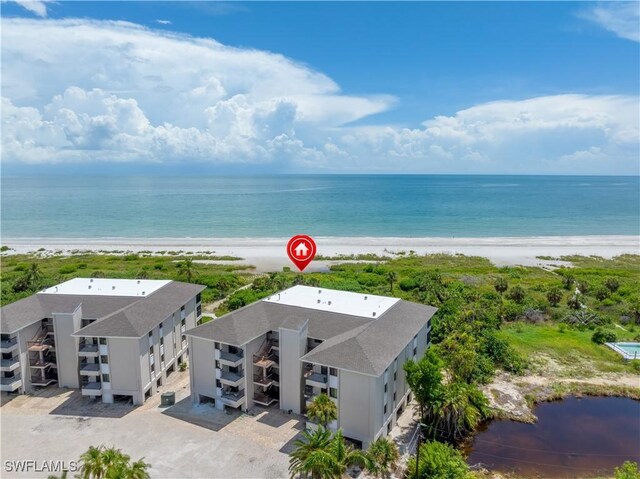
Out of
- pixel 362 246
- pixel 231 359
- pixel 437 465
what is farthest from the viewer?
pixel 362 246

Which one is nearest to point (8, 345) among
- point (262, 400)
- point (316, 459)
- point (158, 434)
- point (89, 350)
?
point (89, 350)

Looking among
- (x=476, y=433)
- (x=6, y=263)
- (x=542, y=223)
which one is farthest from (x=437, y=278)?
(x=542, y=223)

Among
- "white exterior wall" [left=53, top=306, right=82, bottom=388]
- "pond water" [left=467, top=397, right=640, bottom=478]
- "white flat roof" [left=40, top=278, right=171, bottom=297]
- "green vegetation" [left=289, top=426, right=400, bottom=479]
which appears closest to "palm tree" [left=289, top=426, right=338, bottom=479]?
"green vegetation" [left=289, top=426, right=400, bottom=479]

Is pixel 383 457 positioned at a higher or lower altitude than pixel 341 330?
lower

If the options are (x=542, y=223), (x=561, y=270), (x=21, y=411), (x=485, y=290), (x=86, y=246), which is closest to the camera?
(x=21, y=411)

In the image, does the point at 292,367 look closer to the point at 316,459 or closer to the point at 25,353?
the point at 316,459

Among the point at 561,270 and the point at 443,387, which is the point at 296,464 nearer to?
the point at 443,387

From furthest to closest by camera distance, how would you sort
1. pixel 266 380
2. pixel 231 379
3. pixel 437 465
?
pixel 266 380
pixel 231 379
pixel 437 465
